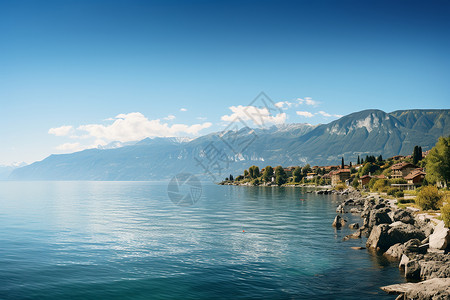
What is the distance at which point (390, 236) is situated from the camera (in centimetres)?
3916

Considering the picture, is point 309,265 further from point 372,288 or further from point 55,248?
point 55,248

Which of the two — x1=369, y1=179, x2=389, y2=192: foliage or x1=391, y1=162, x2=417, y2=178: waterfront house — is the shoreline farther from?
x1=391, y1=162, x2=417, y2=178: waterfront house

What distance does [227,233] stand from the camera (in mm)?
50500

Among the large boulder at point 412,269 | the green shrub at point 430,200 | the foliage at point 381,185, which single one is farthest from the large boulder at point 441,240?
the foliage at point 381,185

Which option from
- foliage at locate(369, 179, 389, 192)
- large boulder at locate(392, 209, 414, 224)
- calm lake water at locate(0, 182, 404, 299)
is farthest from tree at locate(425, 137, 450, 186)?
calm lake water at locate(0, 182, 404, 299)

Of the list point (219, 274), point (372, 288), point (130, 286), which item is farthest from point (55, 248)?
point (372, 288)

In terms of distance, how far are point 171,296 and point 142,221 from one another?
4223cm

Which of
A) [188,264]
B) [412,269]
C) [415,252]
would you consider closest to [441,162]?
[415,252]

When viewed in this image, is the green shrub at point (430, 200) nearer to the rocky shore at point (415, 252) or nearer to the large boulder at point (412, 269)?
the rocky shore at point (415, 252)

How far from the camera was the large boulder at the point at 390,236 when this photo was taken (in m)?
38.5

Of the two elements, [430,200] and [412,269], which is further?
[430,200]

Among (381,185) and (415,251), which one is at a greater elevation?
(381,185)

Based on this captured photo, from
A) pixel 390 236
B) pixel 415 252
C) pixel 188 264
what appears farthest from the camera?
pixel 390 236

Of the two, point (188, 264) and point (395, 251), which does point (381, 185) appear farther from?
point (188, 264)
